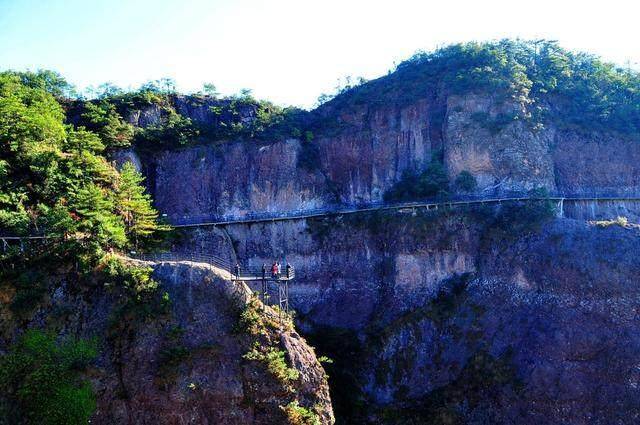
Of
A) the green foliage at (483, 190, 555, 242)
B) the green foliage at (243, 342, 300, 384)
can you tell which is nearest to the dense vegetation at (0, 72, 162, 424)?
the green foliage at (243, 342, 300, 384)

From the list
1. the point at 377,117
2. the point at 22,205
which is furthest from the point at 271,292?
the point at 377,117

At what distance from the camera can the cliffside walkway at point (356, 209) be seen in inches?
1603

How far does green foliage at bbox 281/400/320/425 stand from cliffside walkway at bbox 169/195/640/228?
20681mm

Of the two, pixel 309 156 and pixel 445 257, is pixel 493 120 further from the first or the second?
pixel 309 156

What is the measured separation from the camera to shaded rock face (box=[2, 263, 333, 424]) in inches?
921

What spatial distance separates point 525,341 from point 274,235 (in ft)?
63.9

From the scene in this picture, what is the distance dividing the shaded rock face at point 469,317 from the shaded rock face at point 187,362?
10.4m

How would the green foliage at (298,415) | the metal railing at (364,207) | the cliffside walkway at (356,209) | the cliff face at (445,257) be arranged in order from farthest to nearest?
the metal railing at (364,207) → the cliffside walkway at (356,209) → the cliff face at (445,257) → the green foliage at (298,415)

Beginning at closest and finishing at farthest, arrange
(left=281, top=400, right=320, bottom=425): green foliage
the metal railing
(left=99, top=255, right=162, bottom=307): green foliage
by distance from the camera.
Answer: (left=281, top=400, right=320, bottom=425): green foliage < (left=99, top=255, right=162, bottom=307): green foliage < the metal railing

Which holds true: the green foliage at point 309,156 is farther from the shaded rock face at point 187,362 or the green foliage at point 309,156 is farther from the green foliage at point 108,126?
the shaded rock face at point 187,362

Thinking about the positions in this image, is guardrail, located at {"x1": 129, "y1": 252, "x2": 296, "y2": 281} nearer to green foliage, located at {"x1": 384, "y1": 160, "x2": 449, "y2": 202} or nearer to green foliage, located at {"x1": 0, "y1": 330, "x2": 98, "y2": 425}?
green foliage, located at {"x1": 0, "y1": 330, "x2": 98, "y2": 425}

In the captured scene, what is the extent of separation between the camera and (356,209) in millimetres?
44125

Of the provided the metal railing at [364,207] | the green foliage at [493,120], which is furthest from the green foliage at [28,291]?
the green foliage at [493,120]

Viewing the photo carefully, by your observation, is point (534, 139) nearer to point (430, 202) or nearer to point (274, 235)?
point (430, 202)
